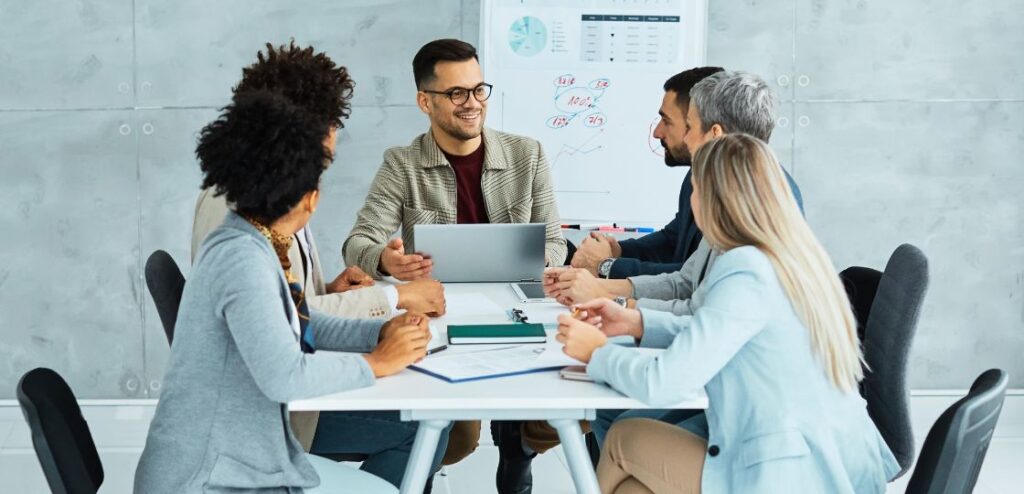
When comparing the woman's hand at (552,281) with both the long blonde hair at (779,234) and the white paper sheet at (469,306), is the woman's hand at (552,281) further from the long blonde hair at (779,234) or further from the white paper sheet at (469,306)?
the long blonde hair at (779,234)

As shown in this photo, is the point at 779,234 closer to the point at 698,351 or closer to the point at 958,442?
the point at 698,351

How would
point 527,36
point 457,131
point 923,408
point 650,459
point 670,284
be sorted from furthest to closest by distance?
point 923,408 → point 527,36 → point 457,131 → point 670,284 → point 650,459

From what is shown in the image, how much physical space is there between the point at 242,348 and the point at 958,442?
3.62 feet

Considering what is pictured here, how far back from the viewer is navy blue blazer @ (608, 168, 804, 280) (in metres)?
2.96

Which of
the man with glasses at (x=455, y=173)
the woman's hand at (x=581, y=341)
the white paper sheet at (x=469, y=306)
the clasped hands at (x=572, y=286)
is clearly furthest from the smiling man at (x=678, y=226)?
the woman's hand at (x=581, y=341)

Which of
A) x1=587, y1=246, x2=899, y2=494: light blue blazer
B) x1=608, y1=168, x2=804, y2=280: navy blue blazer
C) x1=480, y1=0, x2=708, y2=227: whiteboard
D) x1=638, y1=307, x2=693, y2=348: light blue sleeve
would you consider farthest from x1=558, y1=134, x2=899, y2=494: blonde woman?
x1=480, y1=0, x2=708, y2=227: whiteboard

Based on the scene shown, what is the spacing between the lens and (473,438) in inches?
109

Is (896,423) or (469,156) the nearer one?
(896,423)

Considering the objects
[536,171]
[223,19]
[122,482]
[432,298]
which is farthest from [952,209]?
[122,482]

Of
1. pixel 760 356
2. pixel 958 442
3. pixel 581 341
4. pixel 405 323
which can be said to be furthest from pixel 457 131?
pixel 958 442

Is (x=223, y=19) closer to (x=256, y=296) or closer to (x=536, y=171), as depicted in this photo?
(x=536, y=171)

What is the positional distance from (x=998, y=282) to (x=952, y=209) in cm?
35

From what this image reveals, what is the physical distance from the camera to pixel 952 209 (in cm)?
424

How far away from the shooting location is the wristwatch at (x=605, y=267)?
9.93 feet
